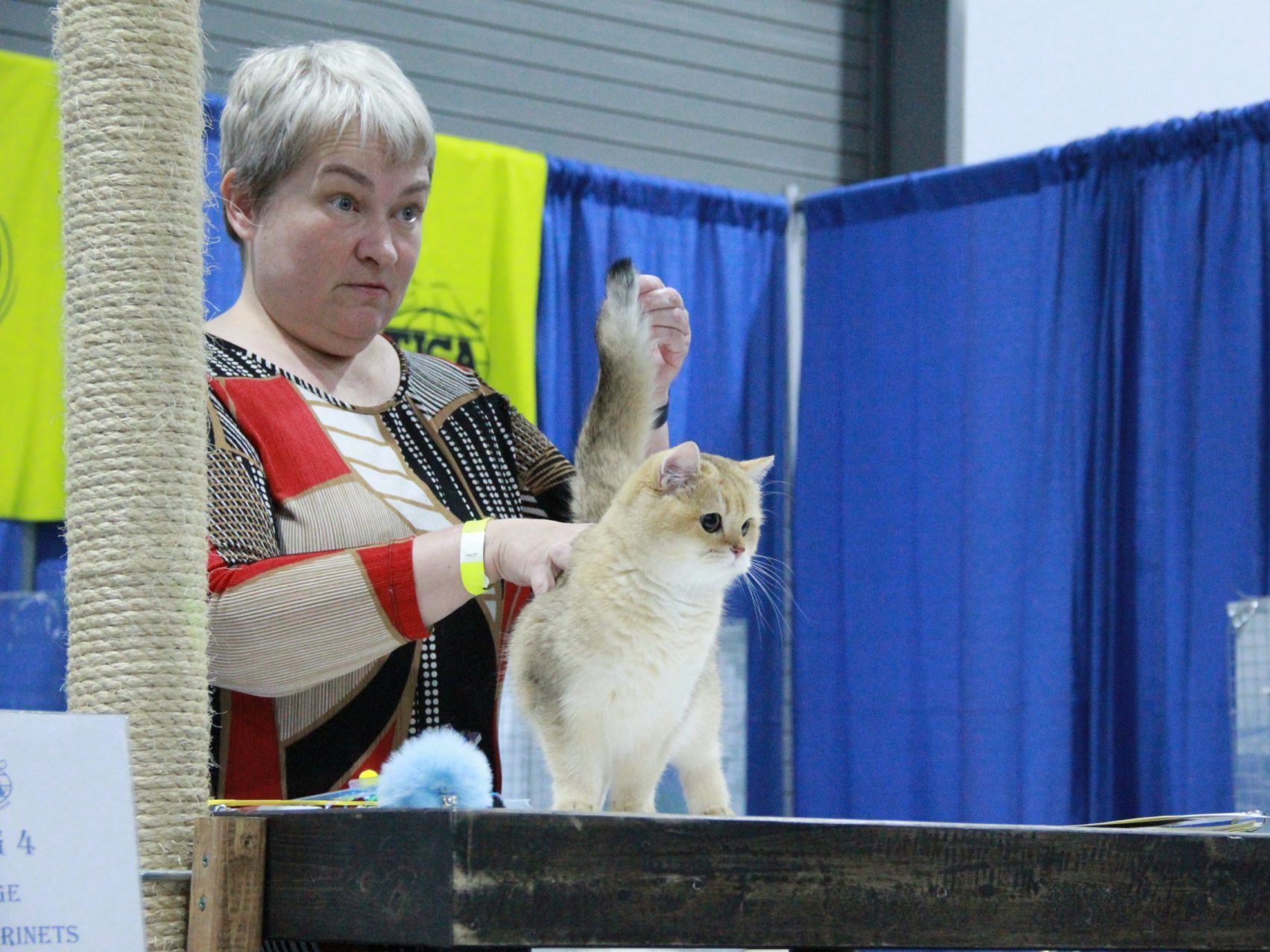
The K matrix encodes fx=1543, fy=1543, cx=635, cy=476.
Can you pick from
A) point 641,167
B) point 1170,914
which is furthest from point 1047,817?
point 1170,914

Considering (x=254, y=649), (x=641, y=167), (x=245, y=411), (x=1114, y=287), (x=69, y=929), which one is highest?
(x=641, y=167)

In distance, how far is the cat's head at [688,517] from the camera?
43.3 inches

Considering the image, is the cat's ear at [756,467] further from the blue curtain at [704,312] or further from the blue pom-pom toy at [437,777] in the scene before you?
the blue curtain at [704,312]

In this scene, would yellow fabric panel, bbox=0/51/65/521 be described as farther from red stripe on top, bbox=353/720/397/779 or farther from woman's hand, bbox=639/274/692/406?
woman's hand, bbox=639/274/692/406

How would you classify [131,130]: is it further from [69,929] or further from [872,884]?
[872,884]

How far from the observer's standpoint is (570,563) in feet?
3.62

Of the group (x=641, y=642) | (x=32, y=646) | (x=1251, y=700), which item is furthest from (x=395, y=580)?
(x=1251, y=700)

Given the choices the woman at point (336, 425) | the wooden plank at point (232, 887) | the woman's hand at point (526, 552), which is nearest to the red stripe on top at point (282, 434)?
the woman at point (336, 425)

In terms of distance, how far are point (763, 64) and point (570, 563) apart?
3474mm

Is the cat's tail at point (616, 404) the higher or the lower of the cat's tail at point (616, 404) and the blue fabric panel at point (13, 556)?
the lower

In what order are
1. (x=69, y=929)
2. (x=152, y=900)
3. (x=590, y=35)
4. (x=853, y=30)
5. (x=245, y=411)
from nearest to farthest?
(x=69, y=929) < (x=152, y=900) < (x=245, y=411) < (x=590, y=35) < (x=853, y=30)

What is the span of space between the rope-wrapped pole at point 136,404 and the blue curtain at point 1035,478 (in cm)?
256

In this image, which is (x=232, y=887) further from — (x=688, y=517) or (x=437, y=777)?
(x=688, y=517)

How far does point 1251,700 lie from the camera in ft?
9.94
